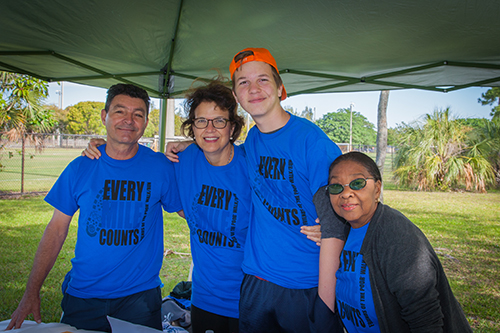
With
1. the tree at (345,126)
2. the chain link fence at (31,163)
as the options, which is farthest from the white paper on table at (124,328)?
the tree at (345,126)

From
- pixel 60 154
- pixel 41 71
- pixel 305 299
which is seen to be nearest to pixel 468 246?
pixel 305 299

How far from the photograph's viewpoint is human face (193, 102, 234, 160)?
6.62ft

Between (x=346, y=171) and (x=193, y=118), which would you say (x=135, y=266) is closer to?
(x=193, y=118)

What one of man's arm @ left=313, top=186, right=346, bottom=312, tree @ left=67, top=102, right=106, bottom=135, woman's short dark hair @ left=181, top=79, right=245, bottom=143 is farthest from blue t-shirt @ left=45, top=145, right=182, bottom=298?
tree @ left=67, top=102, right=106, bottom=135

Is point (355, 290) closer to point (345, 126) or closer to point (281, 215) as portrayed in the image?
point (281, 215)

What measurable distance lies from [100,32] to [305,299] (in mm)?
3078

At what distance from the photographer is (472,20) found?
8.27ft

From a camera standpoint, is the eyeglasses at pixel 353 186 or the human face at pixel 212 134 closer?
the eyeglasses at pixel 353 186

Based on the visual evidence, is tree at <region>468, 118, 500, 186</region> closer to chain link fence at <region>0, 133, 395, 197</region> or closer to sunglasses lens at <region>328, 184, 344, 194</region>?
chain link fence at <region>0, 133, 395, 197</region>

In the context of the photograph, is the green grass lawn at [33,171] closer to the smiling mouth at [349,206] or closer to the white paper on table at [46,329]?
the white paper on table at [46,329]

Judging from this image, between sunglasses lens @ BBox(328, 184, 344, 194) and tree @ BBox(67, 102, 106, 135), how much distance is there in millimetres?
47610

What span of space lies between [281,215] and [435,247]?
24.2 feet

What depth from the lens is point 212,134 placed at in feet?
6.59

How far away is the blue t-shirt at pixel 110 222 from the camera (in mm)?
1967
